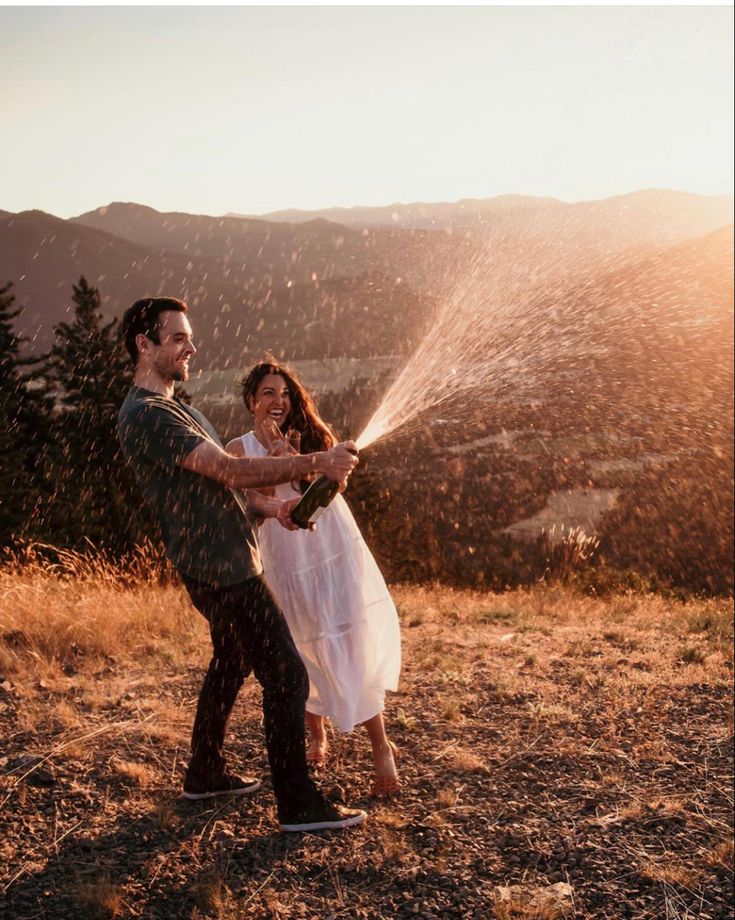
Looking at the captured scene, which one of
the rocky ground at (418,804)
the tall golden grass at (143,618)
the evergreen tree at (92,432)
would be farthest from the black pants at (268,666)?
the evergreen tree at (92,432)

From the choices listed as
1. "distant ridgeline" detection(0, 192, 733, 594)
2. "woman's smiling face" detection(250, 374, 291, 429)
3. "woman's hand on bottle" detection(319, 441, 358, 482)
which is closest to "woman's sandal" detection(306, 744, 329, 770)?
"woman's smiling face" detection(250, 374, 291, 429)

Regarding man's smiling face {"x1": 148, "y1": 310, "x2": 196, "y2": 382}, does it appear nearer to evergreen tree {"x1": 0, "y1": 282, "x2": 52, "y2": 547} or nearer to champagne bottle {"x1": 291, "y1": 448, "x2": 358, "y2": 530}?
champagne bottle {"x1": 291, "y1": 448, "x2": 358, "y2": 530}

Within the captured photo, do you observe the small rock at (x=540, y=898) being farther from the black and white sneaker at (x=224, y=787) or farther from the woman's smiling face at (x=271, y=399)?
the woman's smiling face at (x=271, y=399)

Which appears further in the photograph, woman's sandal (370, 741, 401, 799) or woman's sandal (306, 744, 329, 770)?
woman's sandal (306, 744, 329, 770)

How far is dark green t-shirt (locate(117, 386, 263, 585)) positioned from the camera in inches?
120

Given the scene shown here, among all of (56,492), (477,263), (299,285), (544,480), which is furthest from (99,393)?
(299,285)

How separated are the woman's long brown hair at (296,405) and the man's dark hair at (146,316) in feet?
2.73

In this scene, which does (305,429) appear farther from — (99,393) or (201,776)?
(99,393)

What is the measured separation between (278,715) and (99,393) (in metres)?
27.5

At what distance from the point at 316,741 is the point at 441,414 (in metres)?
18.7

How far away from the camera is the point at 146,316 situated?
3.26 m

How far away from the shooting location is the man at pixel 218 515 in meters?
3.07

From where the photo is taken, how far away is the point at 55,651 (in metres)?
6.25

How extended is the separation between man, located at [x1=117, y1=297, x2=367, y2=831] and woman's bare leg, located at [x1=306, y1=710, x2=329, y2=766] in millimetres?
804
